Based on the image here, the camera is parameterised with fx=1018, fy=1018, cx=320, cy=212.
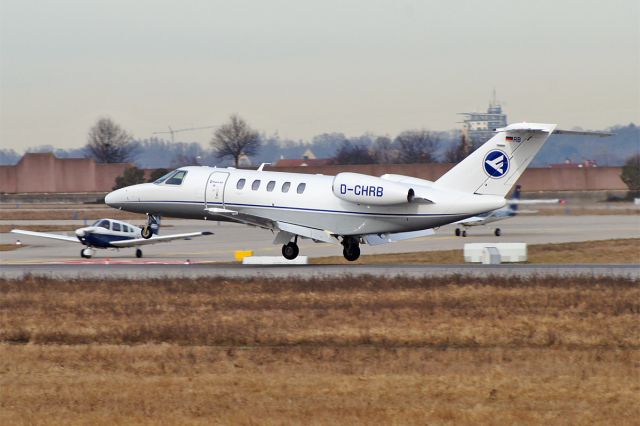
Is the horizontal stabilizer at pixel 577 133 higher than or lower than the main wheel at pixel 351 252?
higher

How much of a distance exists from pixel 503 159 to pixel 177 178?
11.6 meters

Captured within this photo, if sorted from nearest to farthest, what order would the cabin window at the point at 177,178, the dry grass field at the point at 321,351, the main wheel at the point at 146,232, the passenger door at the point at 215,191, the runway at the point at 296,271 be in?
1. the dry grass field at the point at 321,351
2. the runway at the point at 296,271
3. the passenger door at the point at 215,191
4. the cabin window at the point at 177,178
5. the main wheel at the point at 146,232

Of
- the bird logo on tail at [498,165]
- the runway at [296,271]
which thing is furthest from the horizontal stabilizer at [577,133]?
the runway at [296,271]

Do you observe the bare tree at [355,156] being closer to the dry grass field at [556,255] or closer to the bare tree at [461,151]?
the bare tree at [461,151]

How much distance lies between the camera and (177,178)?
3644cm

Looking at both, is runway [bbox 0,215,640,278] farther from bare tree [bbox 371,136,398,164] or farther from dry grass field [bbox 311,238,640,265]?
bare tree [bbox 371,136,398,164]

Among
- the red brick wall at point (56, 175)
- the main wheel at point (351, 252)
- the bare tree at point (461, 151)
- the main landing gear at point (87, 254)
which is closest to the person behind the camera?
the main wheel at point (351, 252)

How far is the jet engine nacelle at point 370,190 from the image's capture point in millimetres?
32781

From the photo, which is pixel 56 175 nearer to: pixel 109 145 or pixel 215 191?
pixel 109 145

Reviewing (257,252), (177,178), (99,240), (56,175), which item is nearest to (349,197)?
(177,178)

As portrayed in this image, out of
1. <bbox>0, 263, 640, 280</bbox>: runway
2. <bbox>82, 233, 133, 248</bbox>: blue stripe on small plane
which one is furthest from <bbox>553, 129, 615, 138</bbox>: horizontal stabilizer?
<bbox>82, 233, 133, 248</bbox>: blue stripe on small plane

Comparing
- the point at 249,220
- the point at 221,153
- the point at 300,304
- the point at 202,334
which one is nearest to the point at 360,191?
the point at 249,220

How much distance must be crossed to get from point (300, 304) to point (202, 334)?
468cm

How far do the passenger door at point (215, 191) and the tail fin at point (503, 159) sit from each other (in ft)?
26.9
